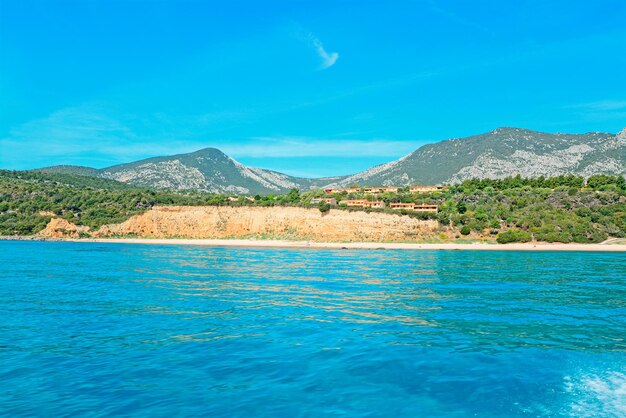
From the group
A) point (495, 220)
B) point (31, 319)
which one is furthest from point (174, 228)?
point (31, 319)

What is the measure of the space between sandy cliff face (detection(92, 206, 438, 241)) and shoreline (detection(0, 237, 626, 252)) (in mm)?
4138

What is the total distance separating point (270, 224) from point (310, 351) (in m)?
80.4

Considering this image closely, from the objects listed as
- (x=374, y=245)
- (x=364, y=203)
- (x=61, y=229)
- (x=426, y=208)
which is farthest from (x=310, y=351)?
(x=61, y=229)

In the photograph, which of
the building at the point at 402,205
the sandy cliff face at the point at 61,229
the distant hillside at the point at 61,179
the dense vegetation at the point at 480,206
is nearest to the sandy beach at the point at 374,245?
the dense vegetation at the point at 480,206

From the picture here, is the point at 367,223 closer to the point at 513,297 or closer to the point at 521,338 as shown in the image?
the point at 513,297

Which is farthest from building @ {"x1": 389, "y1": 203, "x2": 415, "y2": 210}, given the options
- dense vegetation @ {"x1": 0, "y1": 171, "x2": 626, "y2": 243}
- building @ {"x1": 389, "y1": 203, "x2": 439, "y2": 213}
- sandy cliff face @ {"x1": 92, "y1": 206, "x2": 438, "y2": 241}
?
sandy cliff face @ {"x1": 92, "y1": 206, "x2": 438, "y2": 241}

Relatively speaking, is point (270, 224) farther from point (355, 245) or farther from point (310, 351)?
point (310, 351)

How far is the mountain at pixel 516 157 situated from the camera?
146750 mm

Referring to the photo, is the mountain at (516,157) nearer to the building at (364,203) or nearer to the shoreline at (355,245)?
the building at (364,203)

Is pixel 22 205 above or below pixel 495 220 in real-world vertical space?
above

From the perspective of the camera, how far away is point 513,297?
79.2 ft

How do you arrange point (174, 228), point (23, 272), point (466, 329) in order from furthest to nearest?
point (174, 228)
point (23, 272)
point (466, 329)

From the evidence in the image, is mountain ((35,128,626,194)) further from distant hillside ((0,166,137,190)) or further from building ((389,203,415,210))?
building ((389,203,415,210))

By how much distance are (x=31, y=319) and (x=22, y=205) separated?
102m
